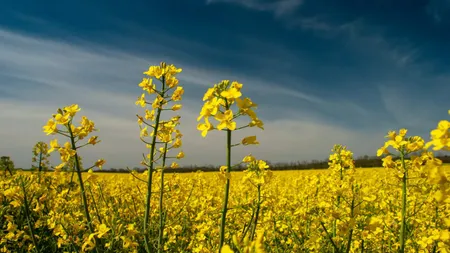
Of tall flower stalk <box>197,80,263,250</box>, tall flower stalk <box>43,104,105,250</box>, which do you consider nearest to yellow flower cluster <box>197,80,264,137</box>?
tall flower stalk <box>197,80,263,250</box>

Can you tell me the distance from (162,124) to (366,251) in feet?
10.4

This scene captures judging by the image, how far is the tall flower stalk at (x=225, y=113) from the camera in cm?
215

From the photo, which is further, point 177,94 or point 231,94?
point 177,94

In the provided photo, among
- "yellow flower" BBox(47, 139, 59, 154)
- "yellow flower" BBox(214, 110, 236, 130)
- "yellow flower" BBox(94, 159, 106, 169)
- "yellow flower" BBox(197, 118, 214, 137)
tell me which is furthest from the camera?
"yellow flower" BBox(94, 159, 106, 169)

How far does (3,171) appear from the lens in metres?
7.46

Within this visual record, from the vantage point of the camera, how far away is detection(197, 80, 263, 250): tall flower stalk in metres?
2.15

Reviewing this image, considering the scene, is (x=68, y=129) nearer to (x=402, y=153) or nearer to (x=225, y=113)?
(x=225, y=113)

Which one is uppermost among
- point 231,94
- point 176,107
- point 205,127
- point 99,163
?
point 176,107

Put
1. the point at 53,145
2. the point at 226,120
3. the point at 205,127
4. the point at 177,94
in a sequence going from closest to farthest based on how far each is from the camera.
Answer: the point at 226,120, the point at 205,127, the point at 53,145, the point at 177,94

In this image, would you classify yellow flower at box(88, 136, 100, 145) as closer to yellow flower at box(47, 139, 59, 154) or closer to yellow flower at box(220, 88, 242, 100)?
yellow flower at box(47, 139, 59, 154)

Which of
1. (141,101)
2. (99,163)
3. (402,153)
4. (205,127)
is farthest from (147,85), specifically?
(402,153)

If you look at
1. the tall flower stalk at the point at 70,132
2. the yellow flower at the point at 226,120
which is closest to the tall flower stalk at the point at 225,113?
the yellow flower at the point at 226,120

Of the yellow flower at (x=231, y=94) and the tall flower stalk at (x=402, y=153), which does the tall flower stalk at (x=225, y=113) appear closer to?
the yellow flower at (x=231, y=94)

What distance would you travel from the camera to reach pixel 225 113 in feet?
7.09
